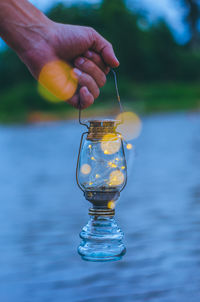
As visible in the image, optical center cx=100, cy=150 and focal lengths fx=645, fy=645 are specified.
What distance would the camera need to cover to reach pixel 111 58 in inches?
119

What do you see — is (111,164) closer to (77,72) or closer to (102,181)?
(102,181)

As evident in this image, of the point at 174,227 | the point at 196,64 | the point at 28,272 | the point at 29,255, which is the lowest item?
the point at 28,272

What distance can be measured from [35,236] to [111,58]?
3.13m

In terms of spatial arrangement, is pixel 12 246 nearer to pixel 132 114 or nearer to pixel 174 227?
pixel 174 227

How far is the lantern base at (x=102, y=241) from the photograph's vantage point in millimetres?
2896

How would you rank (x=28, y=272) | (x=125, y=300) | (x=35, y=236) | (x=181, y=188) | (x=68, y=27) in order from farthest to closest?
(x=181, y=188)
(x=35, y=236)
(x=28, y=272)
(x=125, y=300)
(x=68, y=27)

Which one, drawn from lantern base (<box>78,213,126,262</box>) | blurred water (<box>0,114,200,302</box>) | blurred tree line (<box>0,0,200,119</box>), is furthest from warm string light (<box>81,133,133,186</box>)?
blurred tree line (<box>0,0,200,119</box>)

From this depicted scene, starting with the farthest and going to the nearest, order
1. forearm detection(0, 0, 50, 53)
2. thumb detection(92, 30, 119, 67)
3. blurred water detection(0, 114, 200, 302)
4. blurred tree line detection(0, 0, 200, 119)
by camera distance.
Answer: blurred tree line detection(0, 0, 200, 119), blurred water detection(0, 114, 200, 302), thumb detection(92, 30, 119, 67), forearm detection(0, 0, 50, 53)

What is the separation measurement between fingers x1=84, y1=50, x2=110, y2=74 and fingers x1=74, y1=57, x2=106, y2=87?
0.07ft

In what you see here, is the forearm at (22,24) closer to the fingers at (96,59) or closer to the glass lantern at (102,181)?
the fingers at (96,59)

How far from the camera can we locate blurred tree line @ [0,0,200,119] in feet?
188

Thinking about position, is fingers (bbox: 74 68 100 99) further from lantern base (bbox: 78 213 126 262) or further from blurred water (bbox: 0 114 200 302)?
blurred water (bbox: 0 114 200 302)

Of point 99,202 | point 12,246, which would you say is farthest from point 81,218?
point 99,202

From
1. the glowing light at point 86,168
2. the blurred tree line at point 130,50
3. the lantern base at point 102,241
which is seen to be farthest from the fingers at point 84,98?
the blurred tree line at point 130,50
